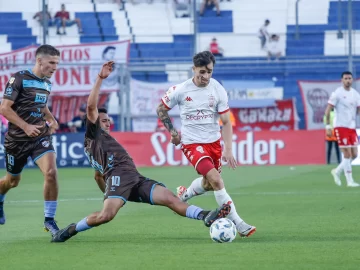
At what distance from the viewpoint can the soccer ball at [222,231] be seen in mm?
9875

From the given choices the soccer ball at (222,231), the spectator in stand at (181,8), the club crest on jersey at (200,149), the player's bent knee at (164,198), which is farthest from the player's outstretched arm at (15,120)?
the spectator in stand at (181,8)

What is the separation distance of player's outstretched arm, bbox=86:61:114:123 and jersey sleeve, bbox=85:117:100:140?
3.0 inches

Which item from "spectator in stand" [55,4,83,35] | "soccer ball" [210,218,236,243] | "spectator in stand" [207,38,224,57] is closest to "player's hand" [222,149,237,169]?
"soccer ball" [210,218,236,243]

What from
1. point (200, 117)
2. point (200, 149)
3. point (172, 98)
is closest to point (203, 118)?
point (200, 117)

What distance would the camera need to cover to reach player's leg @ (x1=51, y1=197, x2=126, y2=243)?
10.1m

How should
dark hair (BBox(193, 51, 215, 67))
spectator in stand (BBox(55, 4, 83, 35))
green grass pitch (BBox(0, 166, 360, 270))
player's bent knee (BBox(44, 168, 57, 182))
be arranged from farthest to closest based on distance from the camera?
1. spectator in stand (BBox(55, 4, 83, 35))
2. player's bent knee (BBox(44, 168, 57, 182))
3. dark hair (BBox(193, 51, 215, 67))
4. green grass pitch (BBox(0, 166, 360, 270))

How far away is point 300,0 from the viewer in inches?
1521

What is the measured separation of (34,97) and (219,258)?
3.70m

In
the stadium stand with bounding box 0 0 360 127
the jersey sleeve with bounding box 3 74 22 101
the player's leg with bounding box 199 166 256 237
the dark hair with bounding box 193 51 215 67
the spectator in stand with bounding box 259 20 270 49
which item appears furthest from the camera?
the spectator in stand with bounding box 259 20 270 49

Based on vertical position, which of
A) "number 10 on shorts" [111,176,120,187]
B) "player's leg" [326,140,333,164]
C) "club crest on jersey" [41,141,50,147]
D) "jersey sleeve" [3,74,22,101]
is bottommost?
"player's leg" [326,140,333,164]

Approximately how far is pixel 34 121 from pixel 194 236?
93.1 inches

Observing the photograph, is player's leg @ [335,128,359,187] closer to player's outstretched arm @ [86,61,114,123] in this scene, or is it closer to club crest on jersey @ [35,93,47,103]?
club crest on jersey @ [35,93,47,103]

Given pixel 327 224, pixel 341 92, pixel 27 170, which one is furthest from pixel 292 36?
pixel 327 224

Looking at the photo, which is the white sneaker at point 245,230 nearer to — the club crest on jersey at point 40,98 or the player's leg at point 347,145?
the club crest on jersey at point 40,98
